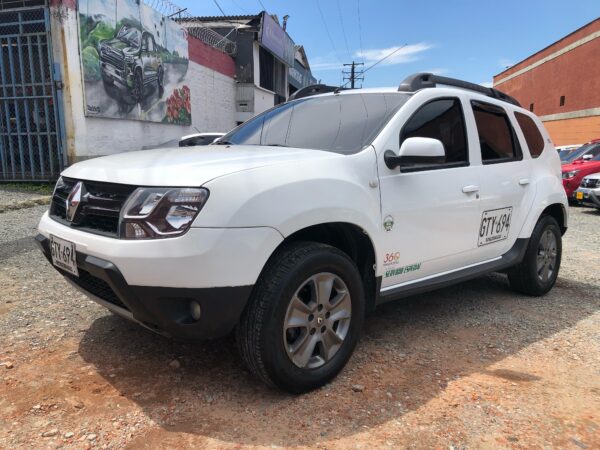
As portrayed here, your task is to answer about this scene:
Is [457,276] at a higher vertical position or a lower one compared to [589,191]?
higher

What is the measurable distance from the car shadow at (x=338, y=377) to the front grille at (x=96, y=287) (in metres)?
0.50

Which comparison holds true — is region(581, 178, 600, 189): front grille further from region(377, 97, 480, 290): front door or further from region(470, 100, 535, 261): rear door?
region(377, 97, 480, 290): front door

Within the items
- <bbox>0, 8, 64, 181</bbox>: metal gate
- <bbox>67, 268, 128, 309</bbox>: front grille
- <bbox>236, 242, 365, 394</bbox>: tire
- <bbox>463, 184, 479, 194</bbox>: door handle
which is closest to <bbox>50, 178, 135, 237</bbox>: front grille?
<bbox>67, 268, 128, 309</bbox>: front grille

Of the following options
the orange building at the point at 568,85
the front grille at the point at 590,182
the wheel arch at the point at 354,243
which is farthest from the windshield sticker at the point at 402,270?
the orange building at the point at 568,85

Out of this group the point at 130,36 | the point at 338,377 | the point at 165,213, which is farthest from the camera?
the point at 130,36

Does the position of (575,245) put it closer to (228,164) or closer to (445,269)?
(445,269)

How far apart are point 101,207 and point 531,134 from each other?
3818mm

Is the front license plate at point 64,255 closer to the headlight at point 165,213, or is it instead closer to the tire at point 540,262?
the headlight at point 165,213

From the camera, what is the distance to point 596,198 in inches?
398

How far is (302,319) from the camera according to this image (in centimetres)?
259

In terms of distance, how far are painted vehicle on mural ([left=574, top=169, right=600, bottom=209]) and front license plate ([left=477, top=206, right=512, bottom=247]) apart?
7556 mm

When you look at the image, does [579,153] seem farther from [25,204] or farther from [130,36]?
[25,204]

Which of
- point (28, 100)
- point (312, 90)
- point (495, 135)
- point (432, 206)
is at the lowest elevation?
point (432, 206)

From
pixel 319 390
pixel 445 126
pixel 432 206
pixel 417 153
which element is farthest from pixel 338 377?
pixel 445 126
